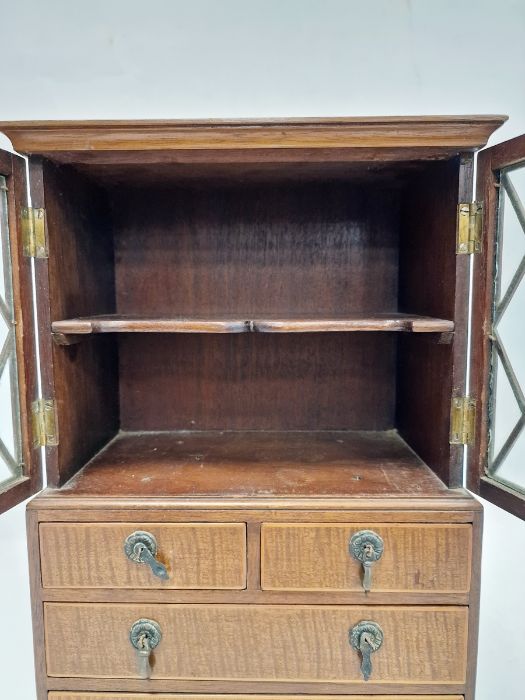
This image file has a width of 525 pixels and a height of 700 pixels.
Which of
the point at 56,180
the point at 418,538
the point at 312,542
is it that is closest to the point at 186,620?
the point at 312,542

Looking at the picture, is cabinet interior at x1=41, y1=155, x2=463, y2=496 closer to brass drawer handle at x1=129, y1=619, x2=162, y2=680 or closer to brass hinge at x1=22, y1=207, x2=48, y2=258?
brass hinge at x1=22, y1=207, x2=48, y2=258

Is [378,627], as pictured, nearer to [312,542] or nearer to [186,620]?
[312,542]

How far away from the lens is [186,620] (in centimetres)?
88

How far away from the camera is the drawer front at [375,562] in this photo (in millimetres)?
858

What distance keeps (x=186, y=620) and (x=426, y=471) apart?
1.69ft

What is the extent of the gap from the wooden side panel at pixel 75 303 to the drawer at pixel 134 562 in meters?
0.11

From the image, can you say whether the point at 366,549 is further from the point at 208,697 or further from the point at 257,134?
the point at 257,134

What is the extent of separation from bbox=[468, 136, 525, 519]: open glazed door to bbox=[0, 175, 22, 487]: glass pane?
801 mm

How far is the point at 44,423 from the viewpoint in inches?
36.0

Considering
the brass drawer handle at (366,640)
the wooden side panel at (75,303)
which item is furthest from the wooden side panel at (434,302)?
the wooden side panel at (75,303)

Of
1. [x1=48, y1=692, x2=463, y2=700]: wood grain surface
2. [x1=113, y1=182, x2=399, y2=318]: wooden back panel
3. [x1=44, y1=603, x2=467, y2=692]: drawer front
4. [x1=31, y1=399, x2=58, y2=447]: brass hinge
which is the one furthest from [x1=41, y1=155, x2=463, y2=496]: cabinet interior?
[x1=48, y1=692, x2=463, y2=700]: wood grain surface

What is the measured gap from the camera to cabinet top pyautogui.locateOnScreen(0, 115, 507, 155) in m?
0.82

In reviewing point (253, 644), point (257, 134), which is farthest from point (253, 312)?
point (253, 644)

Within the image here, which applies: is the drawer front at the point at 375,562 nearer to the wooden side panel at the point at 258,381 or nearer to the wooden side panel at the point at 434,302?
the wooden side panel at the point at 434,302
